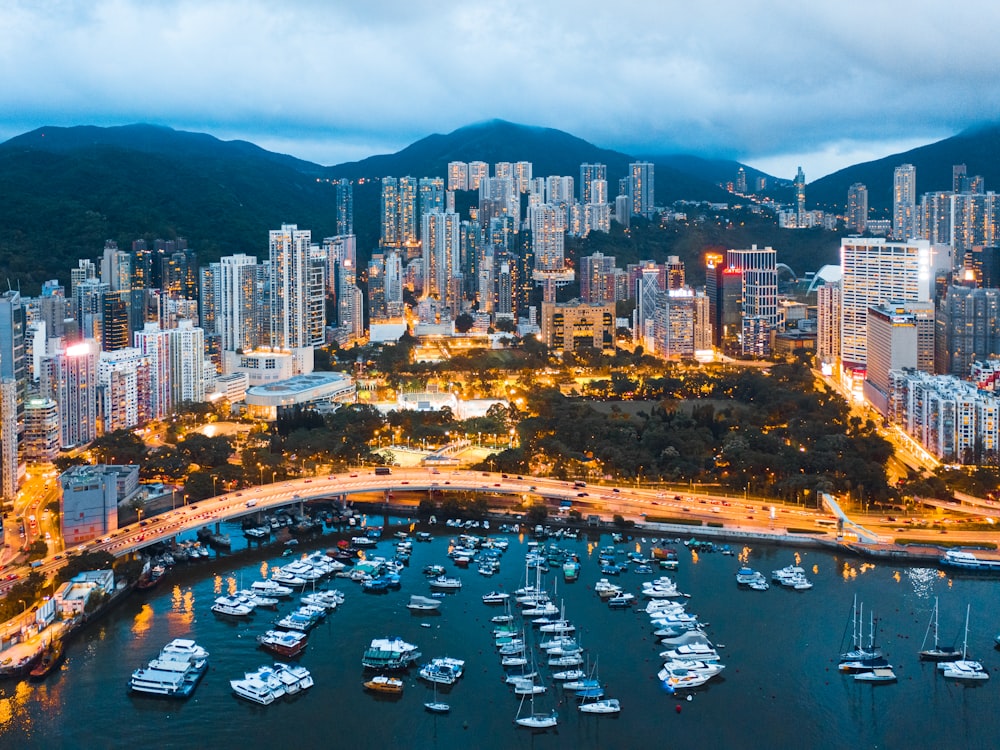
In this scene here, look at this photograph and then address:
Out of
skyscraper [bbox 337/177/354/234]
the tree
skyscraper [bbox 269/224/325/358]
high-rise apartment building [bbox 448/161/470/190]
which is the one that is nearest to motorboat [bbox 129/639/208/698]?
the tree

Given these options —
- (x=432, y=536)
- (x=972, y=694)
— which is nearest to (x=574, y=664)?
(x=972, y=694)

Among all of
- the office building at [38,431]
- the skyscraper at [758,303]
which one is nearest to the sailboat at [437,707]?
the office building at [38,431]

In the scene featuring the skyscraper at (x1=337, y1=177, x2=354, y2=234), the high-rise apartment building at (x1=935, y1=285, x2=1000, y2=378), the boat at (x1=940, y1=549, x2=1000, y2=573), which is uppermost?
the skyscraper at (x1=337, y1=177, x2=354, y2=234)

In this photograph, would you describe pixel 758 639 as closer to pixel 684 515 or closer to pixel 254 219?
pixel 684 515

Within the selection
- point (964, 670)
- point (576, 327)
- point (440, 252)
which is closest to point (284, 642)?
point (964, 670)

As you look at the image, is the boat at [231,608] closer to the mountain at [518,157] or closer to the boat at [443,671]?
the boat at [443,671]

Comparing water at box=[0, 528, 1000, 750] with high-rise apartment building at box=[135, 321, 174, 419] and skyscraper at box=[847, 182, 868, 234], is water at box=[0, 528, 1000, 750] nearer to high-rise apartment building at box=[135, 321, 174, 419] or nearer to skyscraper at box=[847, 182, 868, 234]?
high-rise apartment building at box=[135, 321, 174, 419]
